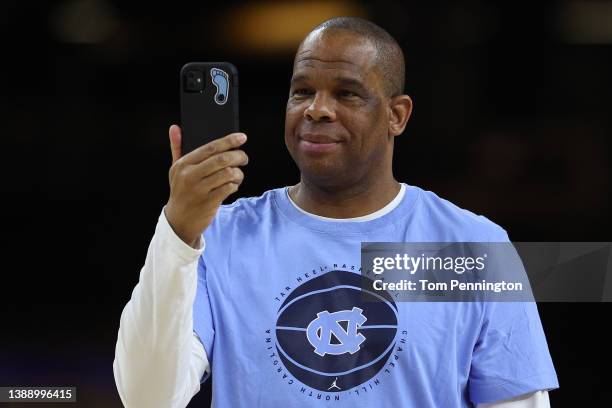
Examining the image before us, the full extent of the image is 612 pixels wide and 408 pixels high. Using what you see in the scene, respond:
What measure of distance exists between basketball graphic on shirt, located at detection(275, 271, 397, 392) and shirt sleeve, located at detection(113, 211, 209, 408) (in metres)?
0.20

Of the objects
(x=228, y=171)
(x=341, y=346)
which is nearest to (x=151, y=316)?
(x=228, y=171)

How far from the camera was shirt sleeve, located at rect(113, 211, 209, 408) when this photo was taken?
1315mm

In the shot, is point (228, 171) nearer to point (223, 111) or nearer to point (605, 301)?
point (223, 111)

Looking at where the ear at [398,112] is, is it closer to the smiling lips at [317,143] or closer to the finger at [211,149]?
the smiling lips at [317,143]

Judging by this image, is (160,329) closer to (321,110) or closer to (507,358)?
(321,110)

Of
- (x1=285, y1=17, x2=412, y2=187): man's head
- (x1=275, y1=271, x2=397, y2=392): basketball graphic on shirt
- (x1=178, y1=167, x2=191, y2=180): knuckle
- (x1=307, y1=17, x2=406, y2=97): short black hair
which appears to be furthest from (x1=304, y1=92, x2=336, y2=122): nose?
(x1=178, y1=167, x2=191, y2=180): knuckle

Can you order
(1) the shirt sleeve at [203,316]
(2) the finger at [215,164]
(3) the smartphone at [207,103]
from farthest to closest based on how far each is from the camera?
(1) the shirt sleeve at [203,316] < (3) the smartphone at [207,103] < (2) the finger at [215,164]

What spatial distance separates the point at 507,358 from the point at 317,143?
1.46 ft

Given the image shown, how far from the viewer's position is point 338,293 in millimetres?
1623

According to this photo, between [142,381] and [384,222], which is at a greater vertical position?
[384,222]

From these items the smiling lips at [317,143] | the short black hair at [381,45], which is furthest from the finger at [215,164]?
the short black hair at [381,45]

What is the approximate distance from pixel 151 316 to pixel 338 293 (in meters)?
0.38

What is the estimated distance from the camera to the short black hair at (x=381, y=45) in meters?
1.66

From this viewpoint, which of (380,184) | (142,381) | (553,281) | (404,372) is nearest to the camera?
(142,381)
